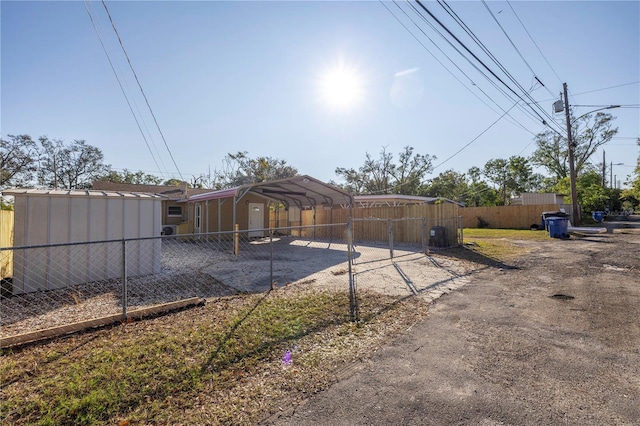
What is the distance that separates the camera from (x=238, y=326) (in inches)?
152

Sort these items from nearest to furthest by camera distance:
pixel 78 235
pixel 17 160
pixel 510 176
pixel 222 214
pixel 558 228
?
pixel 78 235 → pixel 558 228 → pixel 222 214 → pixel 17 160 → pixel 510 176

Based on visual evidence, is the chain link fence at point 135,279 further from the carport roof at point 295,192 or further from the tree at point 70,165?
the tree at point 70,165

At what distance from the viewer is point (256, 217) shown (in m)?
17.5

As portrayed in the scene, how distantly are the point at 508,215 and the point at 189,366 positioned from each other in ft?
91.8

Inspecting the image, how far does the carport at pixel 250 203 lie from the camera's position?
49.2ft

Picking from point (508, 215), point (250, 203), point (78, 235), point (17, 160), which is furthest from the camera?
point (17, 160)

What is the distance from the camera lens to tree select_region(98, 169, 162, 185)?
38381 mm

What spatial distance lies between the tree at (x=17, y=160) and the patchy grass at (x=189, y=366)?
3542 centimetres

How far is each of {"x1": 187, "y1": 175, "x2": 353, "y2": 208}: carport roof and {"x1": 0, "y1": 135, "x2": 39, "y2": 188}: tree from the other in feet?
80.3

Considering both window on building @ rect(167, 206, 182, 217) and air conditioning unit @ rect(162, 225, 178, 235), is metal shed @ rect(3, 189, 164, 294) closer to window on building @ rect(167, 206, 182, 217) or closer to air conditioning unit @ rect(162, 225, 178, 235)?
air conditioning unit @ rect(162, 225, 178, 235)

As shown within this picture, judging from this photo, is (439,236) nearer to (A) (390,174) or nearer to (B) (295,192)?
(B) (295,192)

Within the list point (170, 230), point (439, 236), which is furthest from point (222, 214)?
point (439, 236)

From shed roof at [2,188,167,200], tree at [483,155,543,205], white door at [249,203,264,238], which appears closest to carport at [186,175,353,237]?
white door at [249,203,264,238]

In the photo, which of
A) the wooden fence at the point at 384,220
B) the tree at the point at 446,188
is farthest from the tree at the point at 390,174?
the wooden fence at the point at 384,220
